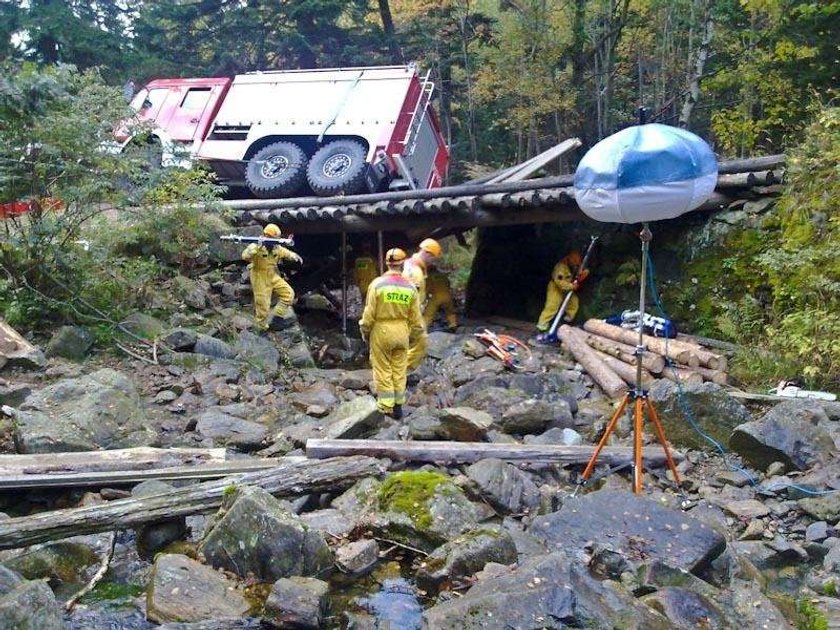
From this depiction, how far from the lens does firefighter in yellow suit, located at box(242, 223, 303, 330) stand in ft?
32.2

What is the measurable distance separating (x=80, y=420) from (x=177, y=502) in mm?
1636

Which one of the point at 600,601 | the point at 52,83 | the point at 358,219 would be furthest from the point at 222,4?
the point at 600,601

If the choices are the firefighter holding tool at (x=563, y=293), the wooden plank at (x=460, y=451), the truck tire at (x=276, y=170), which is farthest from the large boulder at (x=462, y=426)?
the truck tire at (x=276, y=170)

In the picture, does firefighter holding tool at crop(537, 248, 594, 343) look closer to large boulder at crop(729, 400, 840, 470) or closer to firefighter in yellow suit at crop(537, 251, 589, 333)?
firefighter in yellow suit at crop(537, 251, 589, 333)

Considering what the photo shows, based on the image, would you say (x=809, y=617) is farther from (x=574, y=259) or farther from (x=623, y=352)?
(x=574, y=259)

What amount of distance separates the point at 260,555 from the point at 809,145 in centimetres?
709

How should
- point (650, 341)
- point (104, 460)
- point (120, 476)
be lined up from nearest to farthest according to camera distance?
point (120, 476)
point (104, 460)
point (650, 341)

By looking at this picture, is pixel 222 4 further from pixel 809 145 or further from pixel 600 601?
pixel 600 601

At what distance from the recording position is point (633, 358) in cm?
848

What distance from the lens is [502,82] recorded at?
19656 millimetres

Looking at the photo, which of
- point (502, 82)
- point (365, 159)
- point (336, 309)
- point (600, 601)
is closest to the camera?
point (600, 601)

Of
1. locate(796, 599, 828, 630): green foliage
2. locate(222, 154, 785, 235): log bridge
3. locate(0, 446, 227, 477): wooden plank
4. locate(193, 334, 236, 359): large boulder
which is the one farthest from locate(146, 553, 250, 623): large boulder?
locate(222, 154, 785, 235): log bridge

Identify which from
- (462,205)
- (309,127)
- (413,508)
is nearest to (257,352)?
(462,205)

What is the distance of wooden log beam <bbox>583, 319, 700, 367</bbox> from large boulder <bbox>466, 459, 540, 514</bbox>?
2560 millimetres
